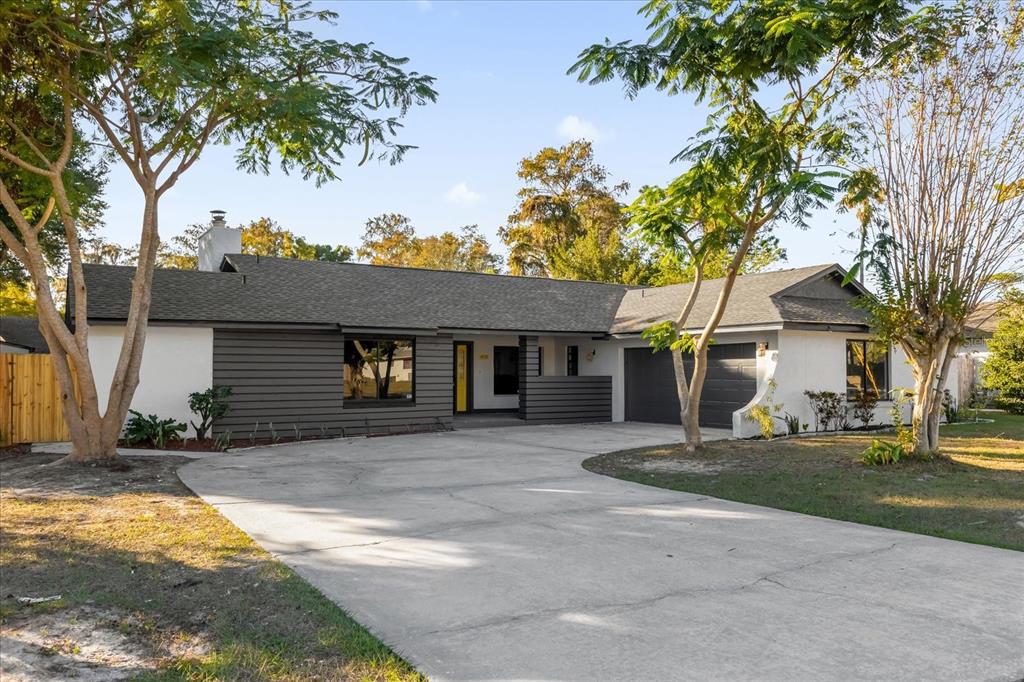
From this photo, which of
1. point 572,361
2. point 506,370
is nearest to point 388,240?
point 506,370

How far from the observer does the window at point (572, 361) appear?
69.4 ft

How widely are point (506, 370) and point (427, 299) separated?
15.0ft

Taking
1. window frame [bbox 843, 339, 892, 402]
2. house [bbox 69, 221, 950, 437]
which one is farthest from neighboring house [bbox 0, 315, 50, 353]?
window frame [bbox 843, 339, 892, 402]

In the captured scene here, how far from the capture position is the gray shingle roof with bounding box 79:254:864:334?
573 inches

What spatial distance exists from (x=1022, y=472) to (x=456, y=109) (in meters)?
11.0

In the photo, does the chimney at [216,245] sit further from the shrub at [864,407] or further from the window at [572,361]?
the shrub at [864,407]

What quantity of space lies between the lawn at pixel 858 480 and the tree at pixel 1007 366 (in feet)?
26.2

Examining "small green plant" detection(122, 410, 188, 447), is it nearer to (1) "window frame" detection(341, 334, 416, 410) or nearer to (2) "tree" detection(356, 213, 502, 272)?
(1) "window frame" detection(341, 334, 416, 410)

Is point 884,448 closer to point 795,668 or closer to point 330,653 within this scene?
point 795,668

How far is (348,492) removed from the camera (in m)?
8.54

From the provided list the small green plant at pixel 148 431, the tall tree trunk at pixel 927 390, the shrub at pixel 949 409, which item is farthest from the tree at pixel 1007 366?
the small green plant at pixel 148 431

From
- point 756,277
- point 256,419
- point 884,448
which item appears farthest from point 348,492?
point 756,277

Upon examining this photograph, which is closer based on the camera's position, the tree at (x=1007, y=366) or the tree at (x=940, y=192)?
the tree at (x=940, y=192)

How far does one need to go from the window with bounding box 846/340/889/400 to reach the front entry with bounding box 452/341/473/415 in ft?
33.8
